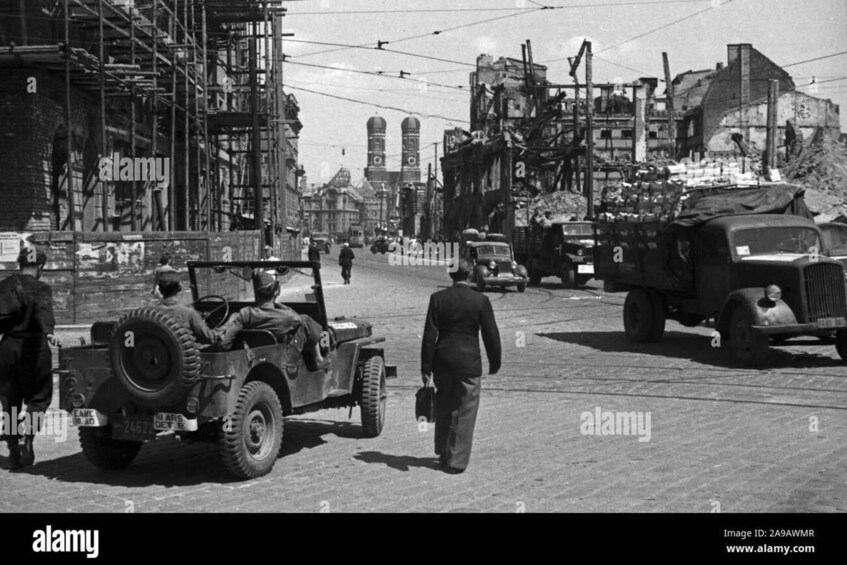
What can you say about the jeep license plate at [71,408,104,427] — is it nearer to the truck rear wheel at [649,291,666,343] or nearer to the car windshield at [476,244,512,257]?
the truck rear wheel at [649,291,666,343]

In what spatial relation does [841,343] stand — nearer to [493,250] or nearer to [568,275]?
[568,275]

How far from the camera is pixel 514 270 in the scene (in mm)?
34375

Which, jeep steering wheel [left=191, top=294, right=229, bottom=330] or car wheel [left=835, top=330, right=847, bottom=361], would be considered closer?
jeep steering wheel [left=191, top=294, right=229, bottom=330]

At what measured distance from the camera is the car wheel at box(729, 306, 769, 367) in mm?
13586

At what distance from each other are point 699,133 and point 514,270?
47.6 m

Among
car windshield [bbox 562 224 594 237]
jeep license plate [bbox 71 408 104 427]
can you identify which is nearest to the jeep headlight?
jeep license plate [bbox 71 408 104 427]

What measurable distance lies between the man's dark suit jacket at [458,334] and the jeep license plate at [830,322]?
7.18 m

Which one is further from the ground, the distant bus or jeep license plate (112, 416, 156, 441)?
the distant bus

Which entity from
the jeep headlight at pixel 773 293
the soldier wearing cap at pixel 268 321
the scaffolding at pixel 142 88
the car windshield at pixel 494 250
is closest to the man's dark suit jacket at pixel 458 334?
the soldier wearing cap at pixel 268 321

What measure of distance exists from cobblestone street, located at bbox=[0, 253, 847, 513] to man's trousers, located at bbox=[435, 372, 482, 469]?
0.20m

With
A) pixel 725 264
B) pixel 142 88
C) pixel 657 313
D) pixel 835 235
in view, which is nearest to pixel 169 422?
pixel 725 264

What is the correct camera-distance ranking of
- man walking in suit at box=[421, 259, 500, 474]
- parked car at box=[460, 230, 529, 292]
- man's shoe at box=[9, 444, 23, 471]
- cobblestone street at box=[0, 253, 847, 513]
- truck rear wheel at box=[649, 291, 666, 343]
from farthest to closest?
parked car at box=[460, 230, 529, 292] → truck rear wheel at box=[649, 291, 666, 343] → man's shoe at box=[9, 444, 23, 471] → man walking in suit at box=[421, 259, 500, 474] → cobblestone street at box=[0, 253, 847, 513]

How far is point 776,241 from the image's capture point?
49.0 ft

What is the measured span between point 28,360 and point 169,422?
1.83m
